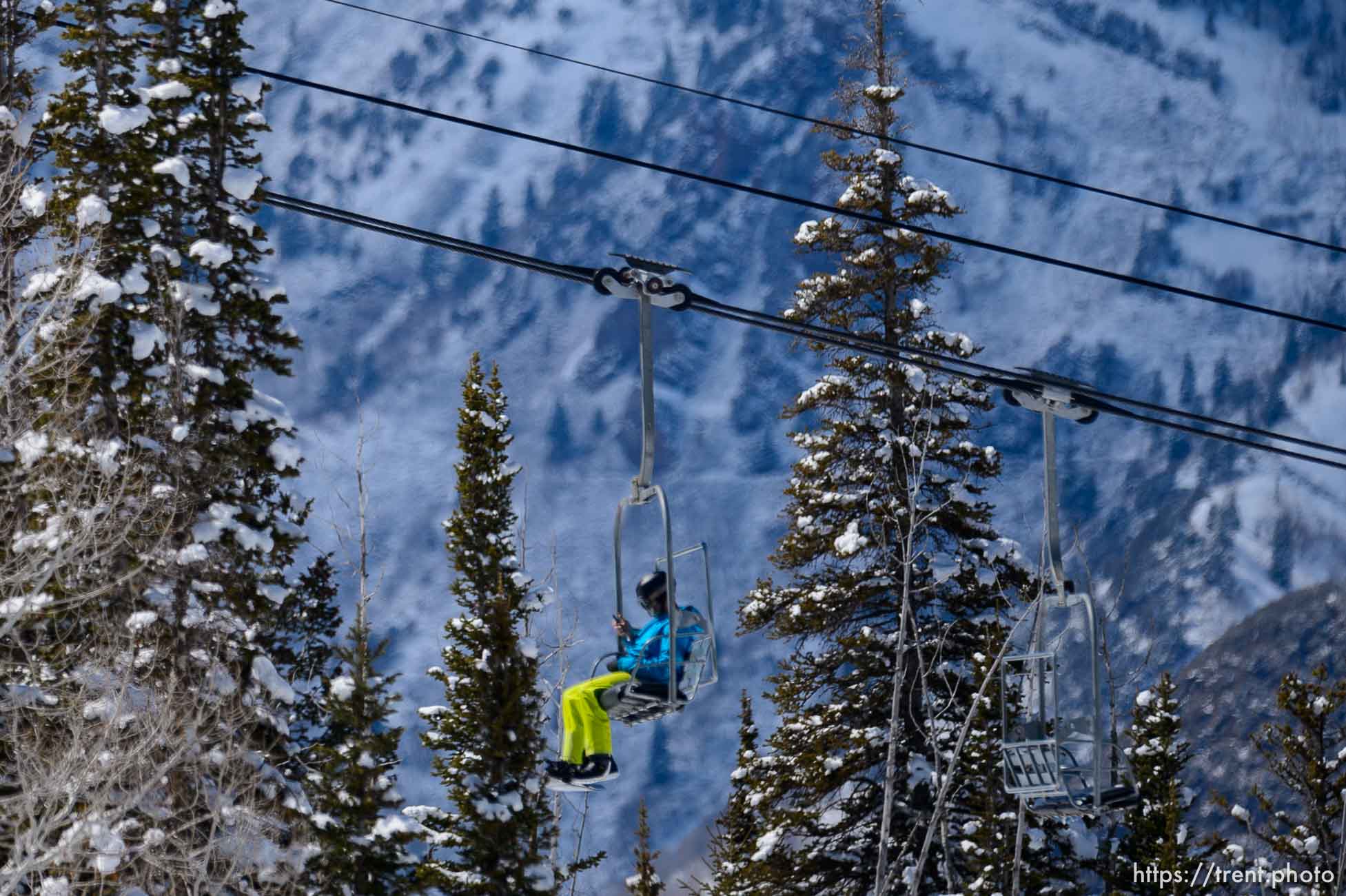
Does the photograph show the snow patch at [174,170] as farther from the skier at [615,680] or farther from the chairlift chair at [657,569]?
the chairlift chair at [657,569]

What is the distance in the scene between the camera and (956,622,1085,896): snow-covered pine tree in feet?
75.6

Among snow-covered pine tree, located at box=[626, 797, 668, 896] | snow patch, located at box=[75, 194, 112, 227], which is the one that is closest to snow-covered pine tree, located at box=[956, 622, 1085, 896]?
snow-covered pine tree, located at box=[626, 797, 668, 896]

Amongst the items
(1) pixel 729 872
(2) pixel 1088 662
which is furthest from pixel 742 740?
(2) pixel 1088 662

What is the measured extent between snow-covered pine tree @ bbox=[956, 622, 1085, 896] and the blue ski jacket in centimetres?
1195

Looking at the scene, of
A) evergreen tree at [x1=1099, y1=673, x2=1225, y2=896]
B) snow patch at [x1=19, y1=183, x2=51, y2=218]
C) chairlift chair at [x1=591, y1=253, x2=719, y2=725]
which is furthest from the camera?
evergreen tree at [x1=1099, y1=673, x2=1225, y2=896]

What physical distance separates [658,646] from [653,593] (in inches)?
16.8

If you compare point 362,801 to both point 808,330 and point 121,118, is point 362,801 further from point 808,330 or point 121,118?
point 808,330

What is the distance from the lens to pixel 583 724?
1196 centimetres

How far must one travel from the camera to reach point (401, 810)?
2211cm

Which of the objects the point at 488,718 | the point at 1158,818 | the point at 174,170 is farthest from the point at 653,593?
the point at 1158,818

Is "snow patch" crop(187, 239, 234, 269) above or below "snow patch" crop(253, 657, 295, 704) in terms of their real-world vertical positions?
above

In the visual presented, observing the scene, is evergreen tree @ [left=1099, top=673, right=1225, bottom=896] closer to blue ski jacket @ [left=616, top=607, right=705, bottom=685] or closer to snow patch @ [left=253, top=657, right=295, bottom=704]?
snow patch @ [left=253, top=657, right=295, bottom=704]

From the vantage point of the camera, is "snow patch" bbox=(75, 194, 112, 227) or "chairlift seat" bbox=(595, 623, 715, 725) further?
"snow patch" bbox=(75, 194, 112, 227)

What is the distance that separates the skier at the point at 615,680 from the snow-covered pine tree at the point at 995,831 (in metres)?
11.8
